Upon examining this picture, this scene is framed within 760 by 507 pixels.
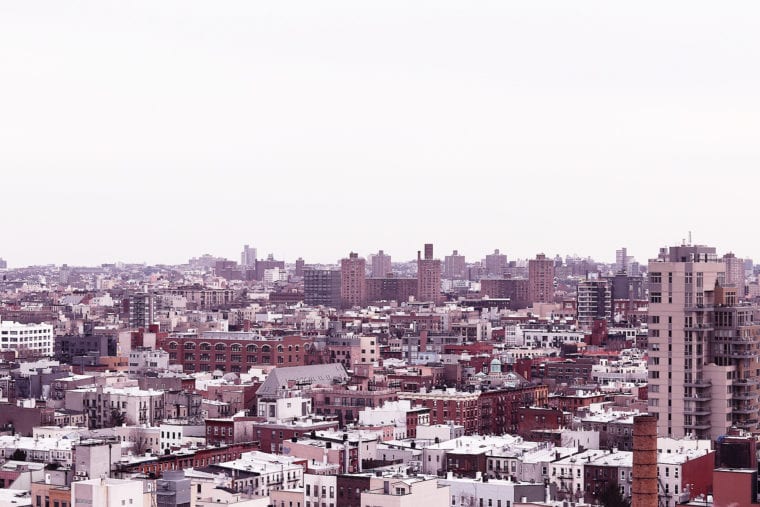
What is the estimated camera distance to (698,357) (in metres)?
81.2

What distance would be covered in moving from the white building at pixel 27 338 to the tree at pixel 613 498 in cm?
8652

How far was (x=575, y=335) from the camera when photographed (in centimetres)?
16550

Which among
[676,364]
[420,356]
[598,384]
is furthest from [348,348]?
[676,364]

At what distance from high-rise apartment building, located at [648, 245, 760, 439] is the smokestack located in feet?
59.1

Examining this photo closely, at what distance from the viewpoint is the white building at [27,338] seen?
154m

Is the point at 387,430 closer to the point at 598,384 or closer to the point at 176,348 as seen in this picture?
the point at 598,384

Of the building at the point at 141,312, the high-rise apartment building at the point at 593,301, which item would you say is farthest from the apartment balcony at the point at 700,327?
the building at the point at 141,312

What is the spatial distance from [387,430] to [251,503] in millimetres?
26219

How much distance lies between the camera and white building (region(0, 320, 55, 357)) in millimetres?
154500

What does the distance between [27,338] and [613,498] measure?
306 feet

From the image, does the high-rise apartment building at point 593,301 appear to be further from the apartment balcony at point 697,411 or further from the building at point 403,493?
the building at point 403,493

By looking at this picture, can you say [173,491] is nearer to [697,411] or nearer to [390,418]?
[697,411]

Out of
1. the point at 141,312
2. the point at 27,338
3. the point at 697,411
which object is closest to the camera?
the point at 697,411

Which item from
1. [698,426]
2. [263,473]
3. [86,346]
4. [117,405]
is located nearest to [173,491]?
[263,473]
